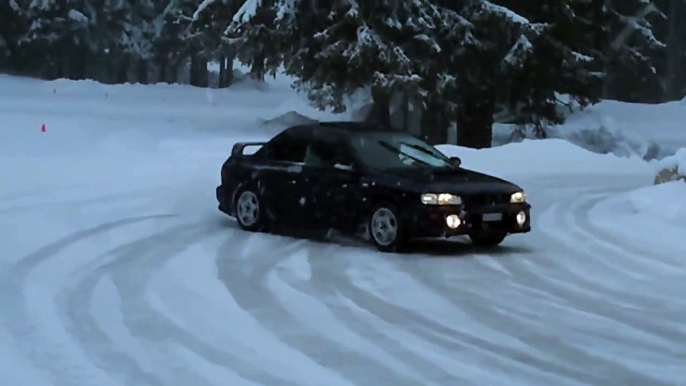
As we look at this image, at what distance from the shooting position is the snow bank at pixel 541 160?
1002 inches

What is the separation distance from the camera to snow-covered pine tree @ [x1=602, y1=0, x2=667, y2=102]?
4362 cm

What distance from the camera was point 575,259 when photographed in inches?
482

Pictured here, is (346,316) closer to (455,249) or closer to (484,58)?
(455,249)

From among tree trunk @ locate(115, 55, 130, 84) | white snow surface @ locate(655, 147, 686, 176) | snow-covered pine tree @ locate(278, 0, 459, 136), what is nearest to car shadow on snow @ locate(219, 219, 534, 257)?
white snow surface @ locate(655, 147, 686, 176)

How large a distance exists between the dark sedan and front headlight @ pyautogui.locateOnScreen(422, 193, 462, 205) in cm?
1

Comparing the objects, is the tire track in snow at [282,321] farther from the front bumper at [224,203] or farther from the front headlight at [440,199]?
the front bumper at [224,203]

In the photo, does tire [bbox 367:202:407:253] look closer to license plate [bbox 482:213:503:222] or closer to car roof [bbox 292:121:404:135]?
license plate [bbox 482:213:503:222]

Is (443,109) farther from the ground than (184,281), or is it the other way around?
(443,109)

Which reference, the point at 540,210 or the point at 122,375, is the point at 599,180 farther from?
the point at 122,375

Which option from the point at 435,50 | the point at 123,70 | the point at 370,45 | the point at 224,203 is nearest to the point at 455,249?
the point at 224,203

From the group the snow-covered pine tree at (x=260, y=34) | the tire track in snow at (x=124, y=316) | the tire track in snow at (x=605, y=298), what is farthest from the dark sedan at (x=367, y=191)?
the snow-covered pine tree at (x=260, y=34)

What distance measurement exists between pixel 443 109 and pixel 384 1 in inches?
231

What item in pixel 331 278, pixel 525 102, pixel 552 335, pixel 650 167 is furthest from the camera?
pixel 525 102

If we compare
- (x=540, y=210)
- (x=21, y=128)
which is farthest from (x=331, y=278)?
(x=21, y=128)
